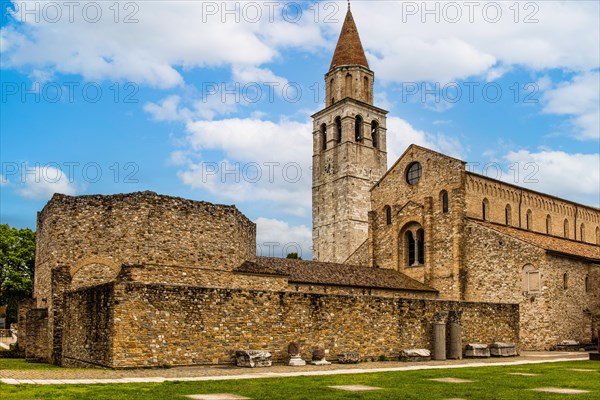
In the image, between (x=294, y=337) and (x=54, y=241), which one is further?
(x=54, y=241)

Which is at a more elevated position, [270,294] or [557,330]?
[270,294]

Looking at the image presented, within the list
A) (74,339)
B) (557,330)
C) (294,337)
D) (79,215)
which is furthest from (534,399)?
(557,330)

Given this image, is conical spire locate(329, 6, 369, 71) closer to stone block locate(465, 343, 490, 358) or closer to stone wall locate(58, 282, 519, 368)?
stone block locate(465, 343, 490, 358)

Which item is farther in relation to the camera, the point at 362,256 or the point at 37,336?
the point at 362,256

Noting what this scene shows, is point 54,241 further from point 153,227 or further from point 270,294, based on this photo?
point 270,294

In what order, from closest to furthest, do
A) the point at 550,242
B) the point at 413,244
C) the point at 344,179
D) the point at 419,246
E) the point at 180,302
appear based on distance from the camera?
the point at 180,302 → the point at 550,242 → the point at 419,246 → the point at 413,244 → the point at 344,179

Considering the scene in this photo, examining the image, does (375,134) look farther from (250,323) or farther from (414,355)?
(250,323)

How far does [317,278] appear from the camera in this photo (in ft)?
106

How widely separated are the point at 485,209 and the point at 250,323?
77.5 feet

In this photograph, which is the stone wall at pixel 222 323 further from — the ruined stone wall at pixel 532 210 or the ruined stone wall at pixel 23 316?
the ruined stone wall at pixel 532 210

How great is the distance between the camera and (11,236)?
2039 inches

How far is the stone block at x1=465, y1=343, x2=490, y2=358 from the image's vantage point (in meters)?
26.0

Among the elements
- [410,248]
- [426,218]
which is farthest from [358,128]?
[426,218]

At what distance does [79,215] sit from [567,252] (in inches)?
1024
